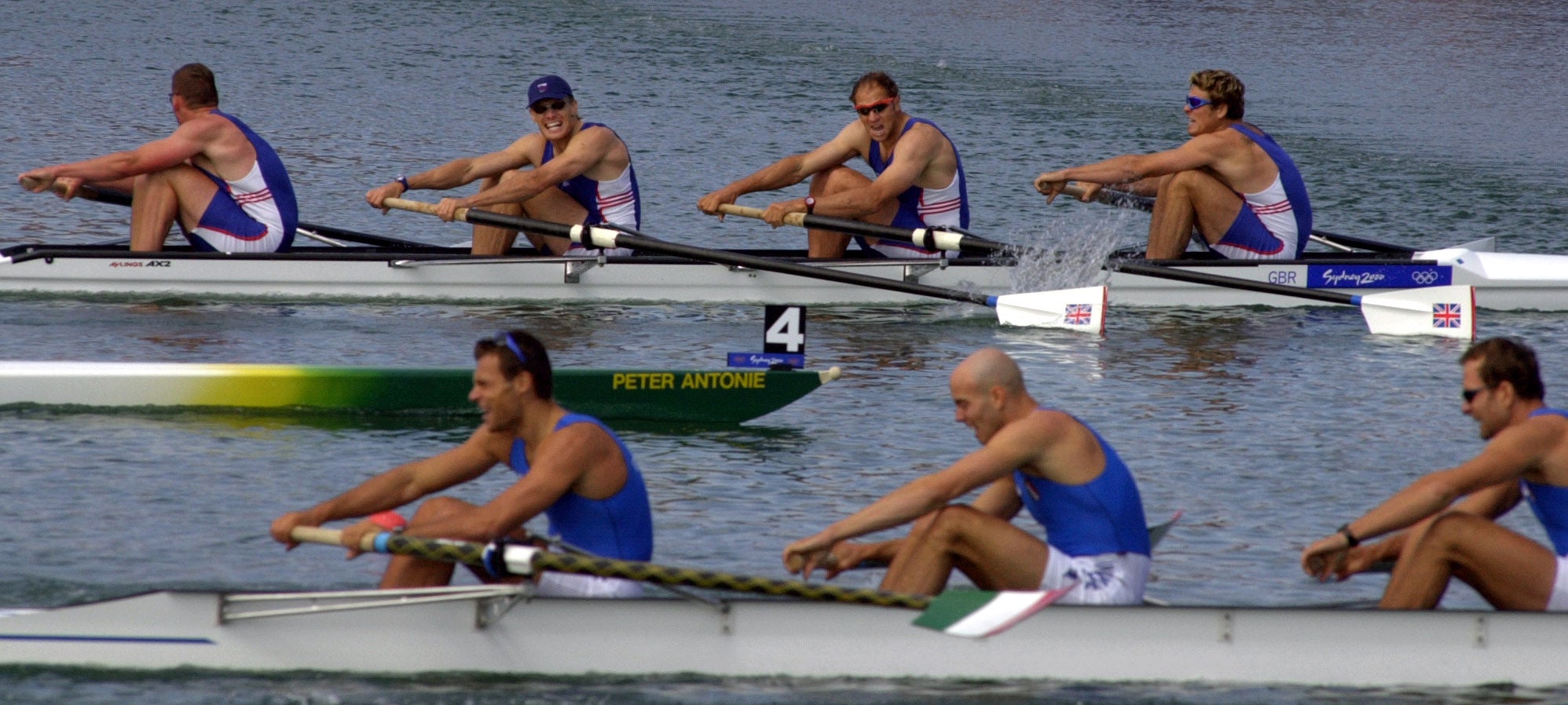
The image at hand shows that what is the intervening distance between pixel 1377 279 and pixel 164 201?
7860 millimetres

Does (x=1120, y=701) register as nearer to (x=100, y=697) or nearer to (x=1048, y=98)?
(x=100, y=697)

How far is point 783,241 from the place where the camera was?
53.8 feet

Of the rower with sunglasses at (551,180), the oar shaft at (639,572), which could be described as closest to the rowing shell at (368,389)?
the rower with sunglasses at (551,180)

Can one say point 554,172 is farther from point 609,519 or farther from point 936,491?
point 936,491

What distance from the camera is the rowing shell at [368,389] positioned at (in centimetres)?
990

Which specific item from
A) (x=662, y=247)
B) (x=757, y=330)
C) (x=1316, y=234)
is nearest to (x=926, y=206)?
(x=757, y=330)

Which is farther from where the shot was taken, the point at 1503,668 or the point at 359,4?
the point at 359,4

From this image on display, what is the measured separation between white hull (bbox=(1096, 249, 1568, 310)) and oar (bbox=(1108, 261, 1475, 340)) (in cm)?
19

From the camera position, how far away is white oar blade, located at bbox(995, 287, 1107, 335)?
1208cm

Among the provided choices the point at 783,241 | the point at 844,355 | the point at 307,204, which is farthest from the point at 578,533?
the point at 307,204

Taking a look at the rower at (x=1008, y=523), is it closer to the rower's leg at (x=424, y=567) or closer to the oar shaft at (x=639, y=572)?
the oar shaft at (x=639, y=572)

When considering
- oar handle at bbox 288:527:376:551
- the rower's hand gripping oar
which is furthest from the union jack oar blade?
oar handle at bbox 288:527:376:551

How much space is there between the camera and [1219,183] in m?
12.5

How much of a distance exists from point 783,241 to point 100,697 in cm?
1054
